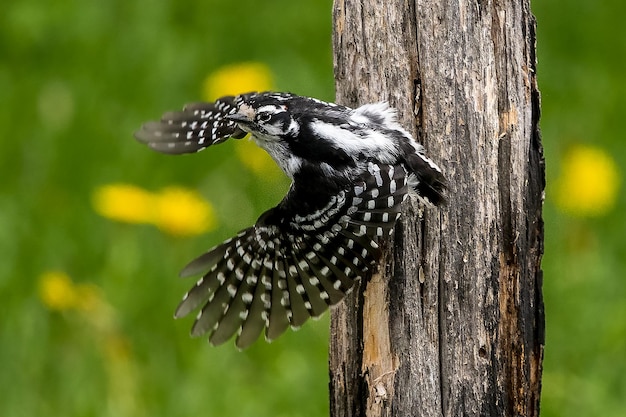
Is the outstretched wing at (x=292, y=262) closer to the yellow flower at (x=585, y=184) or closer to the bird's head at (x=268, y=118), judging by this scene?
the bird's head at (x=268, y=118)

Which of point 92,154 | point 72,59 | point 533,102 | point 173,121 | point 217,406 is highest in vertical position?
point 72,59

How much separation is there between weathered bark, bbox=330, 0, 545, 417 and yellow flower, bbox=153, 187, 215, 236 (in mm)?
2771

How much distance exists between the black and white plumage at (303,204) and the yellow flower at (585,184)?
3053 millimetres

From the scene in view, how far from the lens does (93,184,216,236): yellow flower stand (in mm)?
7484

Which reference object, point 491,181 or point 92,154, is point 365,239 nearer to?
point 491,181

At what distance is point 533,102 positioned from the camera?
4.79 m

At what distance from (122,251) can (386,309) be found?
3.18m

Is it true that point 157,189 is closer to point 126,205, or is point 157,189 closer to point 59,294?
point 126,205

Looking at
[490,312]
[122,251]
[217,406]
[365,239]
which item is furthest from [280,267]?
[122,251]

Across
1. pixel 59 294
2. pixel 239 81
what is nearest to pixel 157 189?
pixel 239 81

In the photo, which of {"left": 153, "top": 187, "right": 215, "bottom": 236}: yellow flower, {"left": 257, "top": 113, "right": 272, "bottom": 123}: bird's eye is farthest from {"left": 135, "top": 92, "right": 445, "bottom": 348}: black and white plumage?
{"left": 153, "top": 187, "right": 215, "bottom": 236}: yellow flower

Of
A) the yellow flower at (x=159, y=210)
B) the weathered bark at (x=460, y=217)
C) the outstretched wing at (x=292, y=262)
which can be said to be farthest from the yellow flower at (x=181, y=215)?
the weathered bark at (x=460, y=217)

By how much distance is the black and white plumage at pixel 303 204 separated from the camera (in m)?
4.84

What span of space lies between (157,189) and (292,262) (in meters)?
3.40
